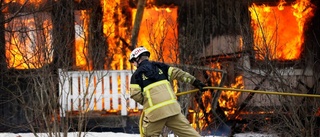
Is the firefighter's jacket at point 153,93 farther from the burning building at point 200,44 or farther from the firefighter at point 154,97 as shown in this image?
the burning building at point 200,44

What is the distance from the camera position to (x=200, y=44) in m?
10.7

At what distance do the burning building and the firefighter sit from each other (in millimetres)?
1581

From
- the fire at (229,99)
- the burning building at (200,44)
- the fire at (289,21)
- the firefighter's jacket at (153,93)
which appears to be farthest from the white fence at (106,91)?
the firefighter's jacket at (153,93)

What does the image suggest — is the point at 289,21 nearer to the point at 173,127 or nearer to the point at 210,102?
the point at 210,102

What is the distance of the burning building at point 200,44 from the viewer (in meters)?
9.27

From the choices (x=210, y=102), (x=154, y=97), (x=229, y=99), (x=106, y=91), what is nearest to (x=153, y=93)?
(x=154, y=97)

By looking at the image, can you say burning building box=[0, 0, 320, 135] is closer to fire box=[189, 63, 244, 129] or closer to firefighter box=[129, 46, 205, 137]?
fire box=[189, 63, 244, 129]

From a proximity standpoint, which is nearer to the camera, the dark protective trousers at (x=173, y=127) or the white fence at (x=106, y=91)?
the dark protective trousers at (x=173, y=127)

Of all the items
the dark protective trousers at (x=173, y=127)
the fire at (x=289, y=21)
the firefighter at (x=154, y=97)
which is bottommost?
the dark protective trousers at (x=173, y=127)

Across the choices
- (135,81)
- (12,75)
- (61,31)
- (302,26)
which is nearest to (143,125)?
(135,81)

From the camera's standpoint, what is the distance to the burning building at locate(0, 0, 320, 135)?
927 cm

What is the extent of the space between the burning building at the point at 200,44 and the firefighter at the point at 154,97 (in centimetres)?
158

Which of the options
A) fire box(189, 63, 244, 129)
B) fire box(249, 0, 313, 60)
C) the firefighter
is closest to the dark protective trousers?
the firefighter

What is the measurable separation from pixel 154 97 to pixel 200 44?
387 cm
